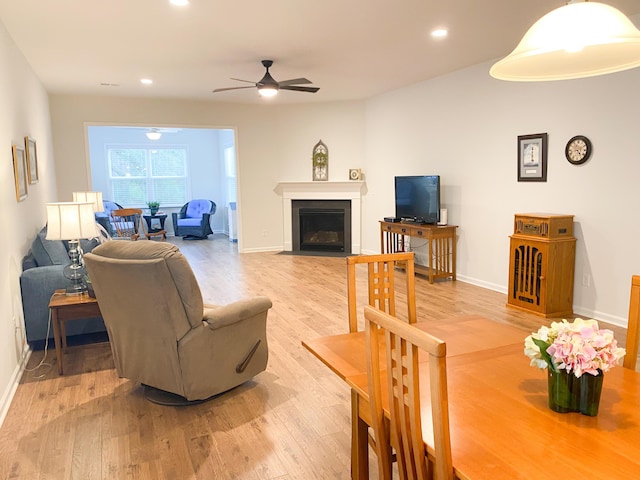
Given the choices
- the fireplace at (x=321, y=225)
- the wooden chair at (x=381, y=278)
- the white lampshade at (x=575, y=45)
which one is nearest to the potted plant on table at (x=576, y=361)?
the white lampshade at (x=575, y=45)

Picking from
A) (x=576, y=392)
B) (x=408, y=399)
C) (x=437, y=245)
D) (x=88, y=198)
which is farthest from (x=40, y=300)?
(x=437, y=245)

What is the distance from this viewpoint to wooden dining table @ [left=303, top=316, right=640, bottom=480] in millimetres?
1115

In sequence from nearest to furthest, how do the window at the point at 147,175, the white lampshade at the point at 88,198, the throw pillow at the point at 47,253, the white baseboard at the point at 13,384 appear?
the white baseboard at the point at 13,384 < the throw pillow at the point at 47,253 < the white lampshade at the point at 88,198 < the window at the point at 147,175

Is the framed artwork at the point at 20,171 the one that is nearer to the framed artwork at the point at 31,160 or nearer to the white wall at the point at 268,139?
the framed artwork at the point at 31,160

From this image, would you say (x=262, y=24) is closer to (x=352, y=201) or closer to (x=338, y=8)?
(x=338, y=8)

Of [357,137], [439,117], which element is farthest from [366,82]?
[357,137]

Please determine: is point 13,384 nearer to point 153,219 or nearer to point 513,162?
point 513,162

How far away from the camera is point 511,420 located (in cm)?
132

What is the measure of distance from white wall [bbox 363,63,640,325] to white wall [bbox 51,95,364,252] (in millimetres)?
718

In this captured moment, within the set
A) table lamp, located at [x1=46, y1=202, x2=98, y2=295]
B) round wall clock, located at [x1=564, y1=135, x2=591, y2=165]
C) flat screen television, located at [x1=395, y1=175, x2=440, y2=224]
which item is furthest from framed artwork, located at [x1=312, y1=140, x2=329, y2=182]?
table lamp, located at [x1=46, y1=202, x2=98, y2=295]

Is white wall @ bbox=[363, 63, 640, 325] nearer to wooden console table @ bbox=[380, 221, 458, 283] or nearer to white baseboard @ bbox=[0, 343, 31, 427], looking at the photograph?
wooden console table @ bbox=[380, 221, 458, 283]

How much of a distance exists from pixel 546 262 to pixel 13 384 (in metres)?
4.39

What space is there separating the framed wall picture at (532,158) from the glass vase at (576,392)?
13.3 feet

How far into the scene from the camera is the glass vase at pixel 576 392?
51.2 inches
